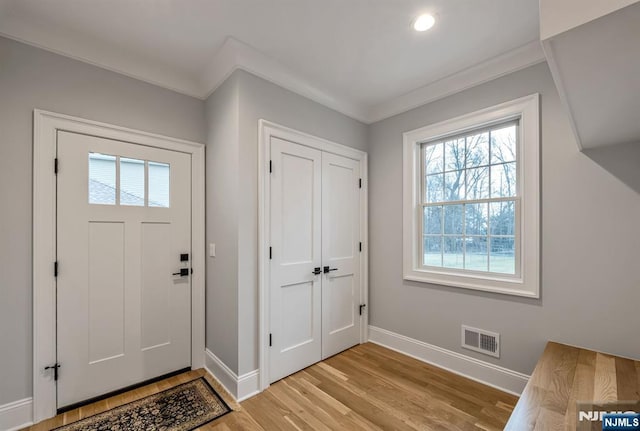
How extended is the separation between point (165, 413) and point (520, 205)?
3110 millimetres

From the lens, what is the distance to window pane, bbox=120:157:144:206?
90.4 inches

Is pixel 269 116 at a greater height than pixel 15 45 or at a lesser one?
lesser

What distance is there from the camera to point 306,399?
2166mm

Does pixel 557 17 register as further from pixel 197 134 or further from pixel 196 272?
pixel 196 272

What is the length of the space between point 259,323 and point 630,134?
2.81 metres

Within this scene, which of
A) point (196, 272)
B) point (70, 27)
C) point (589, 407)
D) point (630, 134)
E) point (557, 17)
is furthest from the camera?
point (196, 272)

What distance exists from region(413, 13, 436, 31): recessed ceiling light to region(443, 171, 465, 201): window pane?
51.4 inches

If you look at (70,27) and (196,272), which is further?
(196,272)

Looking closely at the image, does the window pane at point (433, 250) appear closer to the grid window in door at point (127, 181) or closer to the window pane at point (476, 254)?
the window pane at point (476, 254)

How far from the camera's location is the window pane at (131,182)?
7.53ft

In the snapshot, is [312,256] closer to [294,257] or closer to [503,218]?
[294,257]

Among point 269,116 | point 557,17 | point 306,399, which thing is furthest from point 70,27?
point 306,399

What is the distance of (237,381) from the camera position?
218 cm

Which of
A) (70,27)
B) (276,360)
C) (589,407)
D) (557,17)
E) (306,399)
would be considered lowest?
(306,399)
